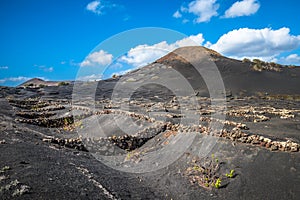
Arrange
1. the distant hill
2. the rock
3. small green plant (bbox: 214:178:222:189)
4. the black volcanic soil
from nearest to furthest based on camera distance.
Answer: the black volcanic soil, small green plant (bbox: 214:178:222:189), the rock, the distant hill

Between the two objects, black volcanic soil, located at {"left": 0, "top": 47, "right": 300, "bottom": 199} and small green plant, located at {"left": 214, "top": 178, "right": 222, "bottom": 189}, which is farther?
small green plant, located at {"left": 214, "top": 178, "right": 222, "bottom": 189}

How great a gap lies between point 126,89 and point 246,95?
3405 cm

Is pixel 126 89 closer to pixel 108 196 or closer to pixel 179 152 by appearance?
pixel 179 152

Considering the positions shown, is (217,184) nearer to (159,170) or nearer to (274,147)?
(159,170)

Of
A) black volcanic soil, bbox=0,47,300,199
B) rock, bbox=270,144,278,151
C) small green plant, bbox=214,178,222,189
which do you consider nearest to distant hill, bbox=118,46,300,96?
black volcanic soil, bbox=0,47,300,199

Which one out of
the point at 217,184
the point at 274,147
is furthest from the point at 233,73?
the point at 217,184

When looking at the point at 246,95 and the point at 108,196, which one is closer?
the point at 108,196

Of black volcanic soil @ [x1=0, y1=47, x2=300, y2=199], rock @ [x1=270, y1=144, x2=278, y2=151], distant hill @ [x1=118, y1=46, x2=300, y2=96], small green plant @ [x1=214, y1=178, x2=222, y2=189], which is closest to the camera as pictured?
black volcanic soil @ [x1=0, y1=47, x2=300, y2=199]

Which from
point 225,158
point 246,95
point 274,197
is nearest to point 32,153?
point 225,158

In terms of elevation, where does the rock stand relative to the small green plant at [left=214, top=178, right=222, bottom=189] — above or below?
above

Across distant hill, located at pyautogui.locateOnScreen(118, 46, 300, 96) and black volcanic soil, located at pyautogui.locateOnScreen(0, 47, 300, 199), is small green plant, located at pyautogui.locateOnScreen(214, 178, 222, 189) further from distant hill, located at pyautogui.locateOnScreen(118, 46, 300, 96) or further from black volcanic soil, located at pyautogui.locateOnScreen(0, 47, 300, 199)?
distant hill, located at pyautogui.locateOnScreen(118, 46, 300, 96)

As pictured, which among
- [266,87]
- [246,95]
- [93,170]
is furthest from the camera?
[266,87]

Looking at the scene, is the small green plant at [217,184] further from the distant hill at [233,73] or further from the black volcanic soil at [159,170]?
the distant hill at [233,73]

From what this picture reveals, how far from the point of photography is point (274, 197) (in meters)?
9.55
